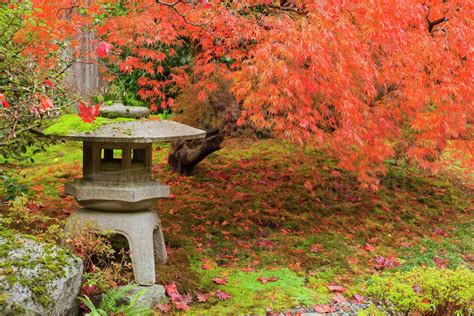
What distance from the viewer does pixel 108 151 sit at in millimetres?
6465

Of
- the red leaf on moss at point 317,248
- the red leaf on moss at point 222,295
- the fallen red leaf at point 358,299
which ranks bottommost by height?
the fallen red leaf at point 358,299

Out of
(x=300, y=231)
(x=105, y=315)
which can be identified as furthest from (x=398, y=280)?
(x=300, y=231)

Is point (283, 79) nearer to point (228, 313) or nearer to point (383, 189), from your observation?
point (228, 313)

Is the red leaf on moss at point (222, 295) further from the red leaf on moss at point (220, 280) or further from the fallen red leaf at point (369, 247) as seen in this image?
the fallen red leaf at point (369, 247)

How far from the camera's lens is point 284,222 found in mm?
8820

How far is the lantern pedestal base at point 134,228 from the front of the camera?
5.93 meters

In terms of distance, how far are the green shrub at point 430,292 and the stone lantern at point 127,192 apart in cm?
235

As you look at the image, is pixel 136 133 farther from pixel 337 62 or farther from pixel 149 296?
pixel 337 62

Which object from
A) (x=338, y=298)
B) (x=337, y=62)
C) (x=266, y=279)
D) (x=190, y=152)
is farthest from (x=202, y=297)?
(x=190, y=152)

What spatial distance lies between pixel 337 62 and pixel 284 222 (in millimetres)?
3309

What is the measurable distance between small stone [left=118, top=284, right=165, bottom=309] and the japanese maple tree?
6.81 ft

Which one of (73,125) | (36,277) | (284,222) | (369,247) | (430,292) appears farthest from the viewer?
(284,222)

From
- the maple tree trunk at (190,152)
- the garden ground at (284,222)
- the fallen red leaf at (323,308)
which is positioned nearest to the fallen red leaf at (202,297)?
the garden ground at (284,222)

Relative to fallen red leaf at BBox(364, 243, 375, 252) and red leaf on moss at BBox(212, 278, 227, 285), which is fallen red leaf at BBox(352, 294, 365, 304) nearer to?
red leaf on moss at BBox(212, 278, 227, 285)
